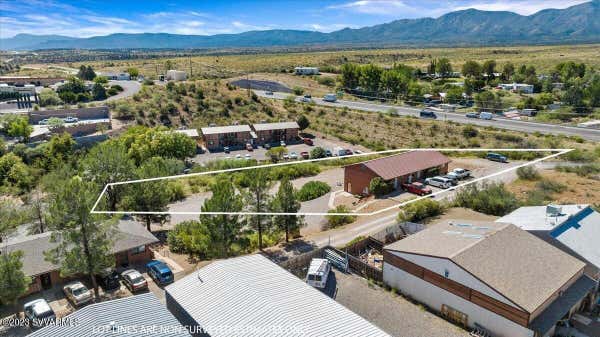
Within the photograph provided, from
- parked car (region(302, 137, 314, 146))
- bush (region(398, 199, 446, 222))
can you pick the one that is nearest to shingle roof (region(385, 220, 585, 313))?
bush (region(398, 199, 446, 222))

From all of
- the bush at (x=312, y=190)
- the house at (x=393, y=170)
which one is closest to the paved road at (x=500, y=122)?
the house at (x=393, y=170)

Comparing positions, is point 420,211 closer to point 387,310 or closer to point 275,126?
point 387,310

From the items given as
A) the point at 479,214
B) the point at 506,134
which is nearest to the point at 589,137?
the point at 506,134

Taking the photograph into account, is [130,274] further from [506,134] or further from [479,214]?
[506,134]

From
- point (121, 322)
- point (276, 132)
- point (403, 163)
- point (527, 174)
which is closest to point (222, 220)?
point (121, 322)

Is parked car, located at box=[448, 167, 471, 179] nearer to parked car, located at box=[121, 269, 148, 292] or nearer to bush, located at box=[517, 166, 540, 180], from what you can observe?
bush, located at box=[517, 166, 540, 180]
